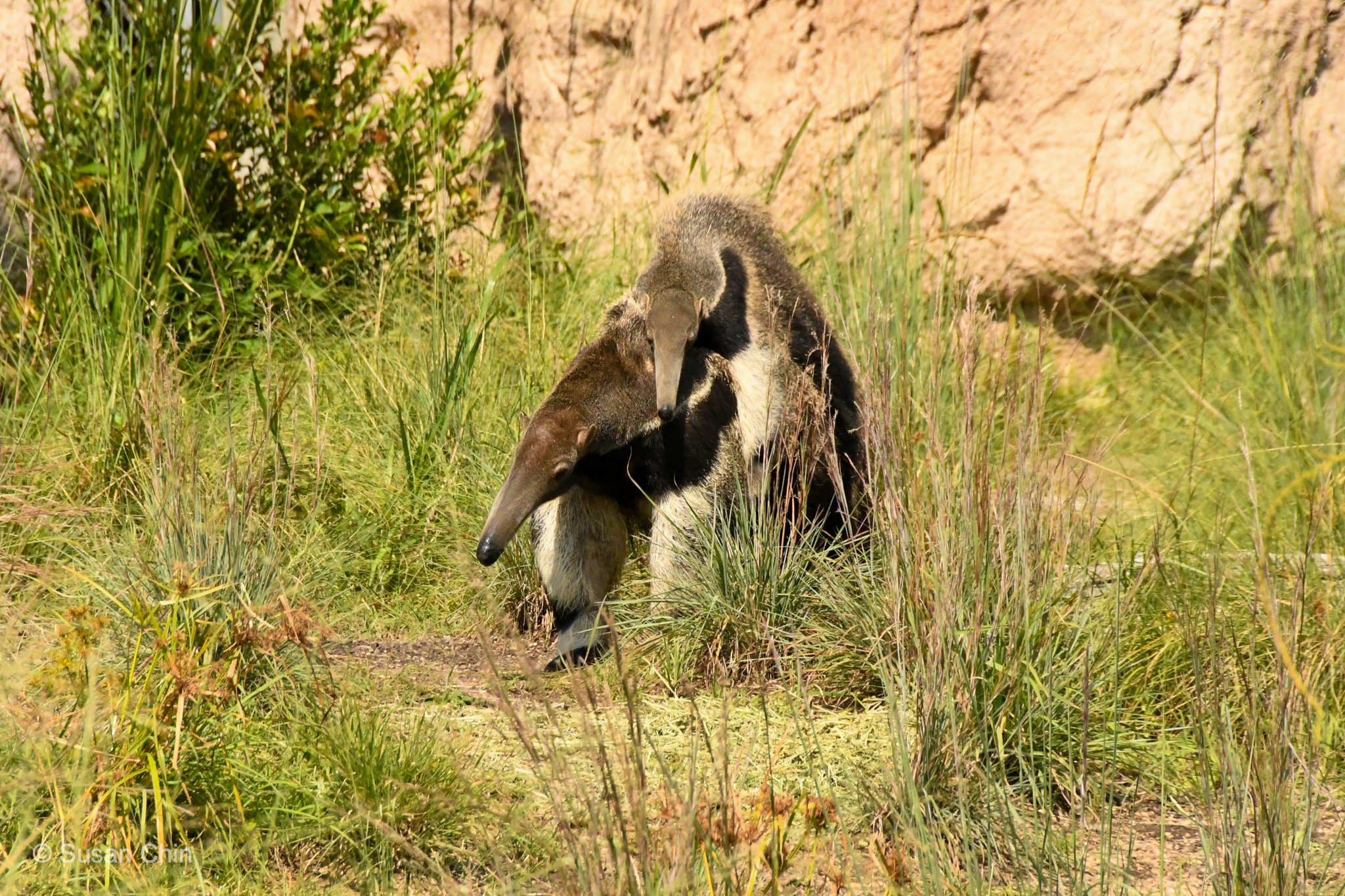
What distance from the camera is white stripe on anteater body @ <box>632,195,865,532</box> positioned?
4434 millimetres

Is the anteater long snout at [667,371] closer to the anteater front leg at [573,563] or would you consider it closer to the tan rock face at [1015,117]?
the anteater front leg at [573,563]

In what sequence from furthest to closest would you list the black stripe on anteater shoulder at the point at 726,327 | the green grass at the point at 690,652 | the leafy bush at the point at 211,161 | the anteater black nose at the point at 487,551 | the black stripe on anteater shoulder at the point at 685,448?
the leafy bush at the point at 211,161, the black stripe on anteater shoulder at the point at 726,327, the black stripe on anteater shoulder at the point at 685,448, the anteater black nose at the point at 487,551, the green grass at the point at 690,652

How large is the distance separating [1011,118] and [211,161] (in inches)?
158

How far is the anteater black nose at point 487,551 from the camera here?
4047mm

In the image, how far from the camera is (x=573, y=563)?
4648mm

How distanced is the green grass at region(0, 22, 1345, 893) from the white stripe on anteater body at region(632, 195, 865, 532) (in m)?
0.29

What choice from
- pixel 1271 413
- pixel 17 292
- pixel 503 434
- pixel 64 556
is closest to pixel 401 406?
pixel 503 434

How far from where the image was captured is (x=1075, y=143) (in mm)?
6848

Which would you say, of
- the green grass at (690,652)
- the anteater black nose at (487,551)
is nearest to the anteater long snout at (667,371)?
the green grass at (690,652)

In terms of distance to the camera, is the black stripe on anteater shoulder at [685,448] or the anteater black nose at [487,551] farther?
the black stripe on anteater shoulder at [685,448]

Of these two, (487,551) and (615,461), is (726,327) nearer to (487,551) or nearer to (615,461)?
(615,461)

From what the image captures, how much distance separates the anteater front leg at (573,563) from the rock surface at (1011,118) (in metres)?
2.19

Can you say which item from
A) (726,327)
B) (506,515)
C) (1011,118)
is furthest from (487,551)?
(1011,118)

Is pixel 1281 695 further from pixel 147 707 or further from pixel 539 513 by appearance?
pixel 539 513
